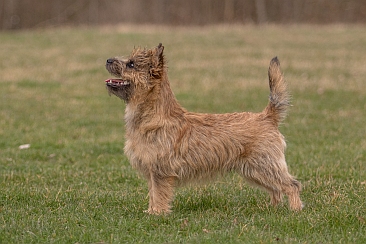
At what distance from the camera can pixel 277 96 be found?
644 centimetres

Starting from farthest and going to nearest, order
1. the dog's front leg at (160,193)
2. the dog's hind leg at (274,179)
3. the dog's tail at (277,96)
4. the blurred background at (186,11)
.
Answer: the blurred background at (186,11), the dog's tail at (277,96), the dog's hind leg at (274,179), the dog's front leg at (160,193)

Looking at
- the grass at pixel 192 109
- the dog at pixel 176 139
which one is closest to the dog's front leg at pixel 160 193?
the dog at pixel 176 139

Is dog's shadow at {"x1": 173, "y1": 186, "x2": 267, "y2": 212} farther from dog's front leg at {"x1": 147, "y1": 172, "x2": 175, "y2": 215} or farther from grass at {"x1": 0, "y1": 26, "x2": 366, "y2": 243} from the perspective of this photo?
dog's front leg at {"x1": 147, "y1": 172, "x2": 175, "y2": 215}

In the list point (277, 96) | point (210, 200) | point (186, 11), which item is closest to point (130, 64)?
point (277, 96)

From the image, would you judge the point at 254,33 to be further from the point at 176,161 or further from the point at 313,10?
the point at 176,161

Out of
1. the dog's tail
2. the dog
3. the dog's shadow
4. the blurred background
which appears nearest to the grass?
the dog's shadow

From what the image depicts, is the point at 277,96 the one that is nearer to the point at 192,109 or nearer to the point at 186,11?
the point at 192,109

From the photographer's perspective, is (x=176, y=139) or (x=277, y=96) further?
(x=277, y=96)

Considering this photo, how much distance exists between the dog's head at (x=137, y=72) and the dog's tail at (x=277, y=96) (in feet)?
4.09

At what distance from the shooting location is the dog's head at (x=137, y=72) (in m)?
5.95

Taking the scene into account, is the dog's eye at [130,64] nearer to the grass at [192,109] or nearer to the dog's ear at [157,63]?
the dog's ear at [157,63]

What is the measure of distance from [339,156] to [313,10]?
2144cm

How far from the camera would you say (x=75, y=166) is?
880cm

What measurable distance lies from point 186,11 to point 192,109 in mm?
15763
